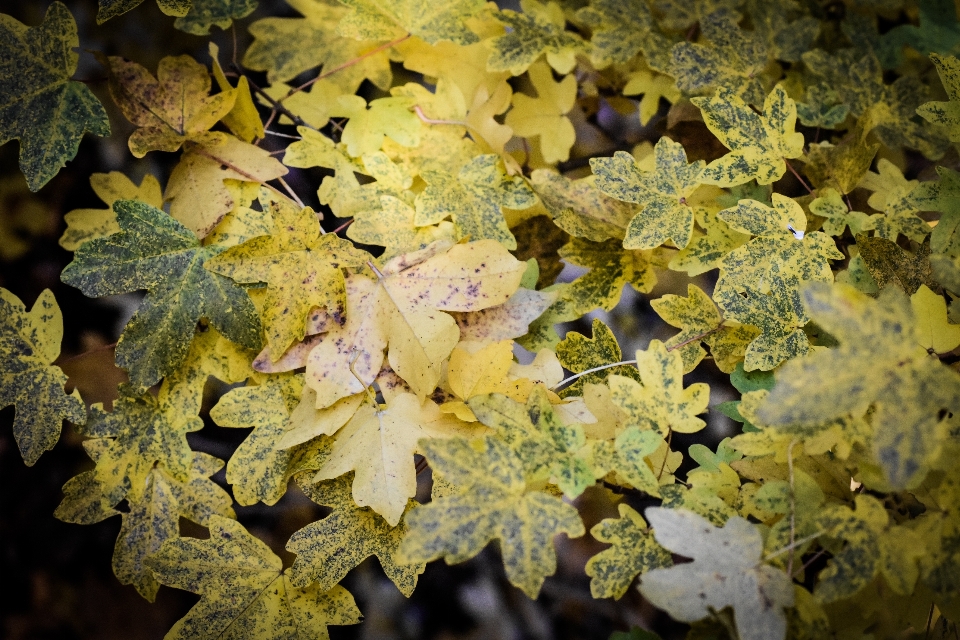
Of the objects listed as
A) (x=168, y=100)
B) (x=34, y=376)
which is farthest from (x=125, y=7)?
(x=34, y=376)

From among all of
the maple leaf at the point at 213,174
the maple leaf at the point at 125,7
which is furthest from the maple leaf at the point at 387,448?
the maple leaf at the point at 125,7

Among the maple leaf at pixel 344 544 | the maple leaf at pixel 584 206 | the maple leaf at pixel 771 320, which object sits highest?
the maple leaf at pixel 584 206

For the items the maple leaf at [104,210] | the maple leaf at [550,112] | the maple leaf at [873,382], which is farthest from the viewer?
the maple leaf at [550,112]

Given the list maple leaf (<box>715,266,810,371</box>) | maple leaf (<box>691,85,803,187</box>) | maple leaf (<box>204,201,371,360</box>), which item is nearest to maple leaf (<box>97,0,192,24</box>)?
maple leaf (<box>204,201,371,360</box>)

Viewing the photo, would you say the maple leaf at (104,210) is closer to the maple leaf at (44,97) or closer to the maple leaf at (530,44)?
the maple leaf at (44,97)

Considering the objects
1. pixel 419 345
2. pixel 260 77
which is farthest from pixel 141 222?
pixel 260 77

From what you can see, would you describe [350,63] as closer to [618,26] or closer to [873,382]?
[618,26]

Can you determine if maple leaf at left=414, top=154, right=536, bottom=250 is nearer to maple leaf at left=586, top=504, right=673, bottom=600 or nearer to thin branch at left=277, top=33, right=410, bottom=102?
thin branch at left=277, top=33, right=410, bottom=102
